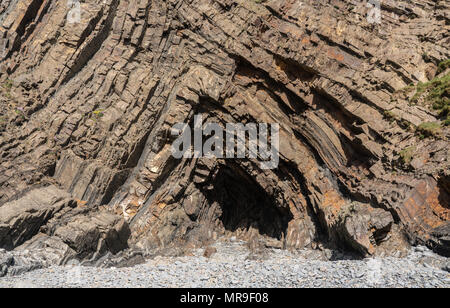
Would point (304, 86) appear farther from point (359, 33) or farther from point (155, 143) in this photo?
point (155, 143)

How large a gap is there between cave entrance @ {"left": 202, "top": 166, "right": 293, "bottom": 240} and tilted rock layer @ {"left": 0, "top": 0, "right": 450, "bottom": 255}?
1191 millimetres

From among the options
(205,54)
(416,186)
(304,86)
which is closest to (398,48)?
(304,86)

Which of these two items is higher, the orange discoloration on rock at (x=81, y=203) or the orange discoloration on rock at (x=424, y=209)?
the orange discoloration on rock at (x=424, y=209)

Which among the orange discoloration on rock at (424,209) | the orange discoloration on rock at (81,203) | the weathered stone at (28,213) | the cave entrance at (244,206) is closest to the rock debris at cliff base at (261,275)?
the orange discoloration on rock at (424,209)

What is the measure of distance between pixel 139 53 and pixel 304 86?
7.63 meters

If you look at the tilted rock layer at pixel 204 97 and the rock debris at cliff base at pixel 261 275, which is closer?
the rock debris at cliff base at pixel 261 275

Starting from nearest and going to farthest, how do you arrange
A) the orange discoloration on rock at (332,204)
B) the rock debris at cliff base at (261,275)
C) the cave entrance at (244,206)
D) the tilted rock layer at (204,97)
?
the rock debris at cliff base at (261,275) → the orange discoloration on rock at (332,204) → the tilted rock layer at (204,97) → the cave entrance at (244,206)

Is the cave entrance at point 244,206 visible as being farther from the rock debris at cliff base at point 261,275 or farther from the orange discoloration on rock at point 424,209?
the orange discoloration on rock at point 424,209

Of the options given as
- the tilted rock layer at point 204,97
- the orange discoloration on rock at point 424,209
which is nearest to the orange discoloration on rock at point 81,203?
the tilted rock layer at point 204,97

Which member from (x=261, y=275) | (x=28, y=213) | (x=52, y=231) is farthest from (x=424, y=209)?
(x=28, y=213)

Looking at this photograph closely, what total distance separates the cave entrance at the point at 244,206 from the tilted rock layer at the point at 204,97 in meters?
1.19

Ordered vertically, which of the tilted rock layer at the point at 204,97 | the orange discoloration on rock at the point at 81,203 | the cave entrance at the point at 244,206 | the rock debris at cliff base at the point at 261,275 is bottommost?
the rock debris at cliff base at the point at 261,275

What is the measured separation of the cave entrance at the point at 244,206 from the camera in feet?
74.4

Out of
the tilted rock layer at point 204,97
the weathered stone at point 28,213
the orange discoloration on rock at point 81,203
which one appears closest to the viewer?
the weathered stone at point 28,213
